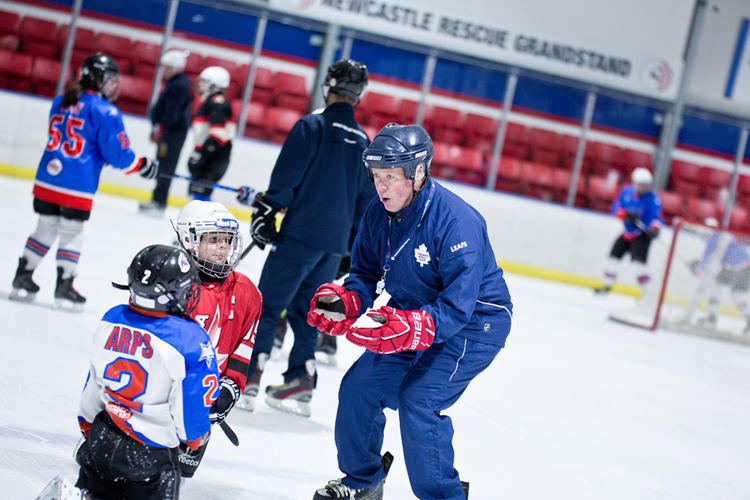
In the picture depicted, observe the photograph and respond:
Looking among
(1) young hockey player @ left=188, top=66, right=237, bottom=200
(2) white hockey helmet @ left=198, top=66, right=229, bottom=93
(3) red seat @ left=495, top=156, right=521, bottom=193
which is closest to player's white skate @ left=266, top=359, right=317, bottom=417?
(1) young hockey player @ left=188, top=66, right=237, bottom=200

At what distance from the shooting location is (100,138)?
4.46 metres

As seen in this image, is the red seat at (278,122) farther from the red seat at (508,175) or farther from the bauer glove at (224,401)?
the bauer glove at (224,401)

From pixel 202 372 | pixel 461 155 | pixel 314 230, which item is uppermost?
pixel 461 155

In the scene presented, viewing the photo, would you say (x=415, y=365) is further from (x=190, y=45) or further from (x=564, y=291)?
(x=190, y=45)

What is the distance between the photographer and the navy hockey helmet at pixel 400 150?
2422 mm

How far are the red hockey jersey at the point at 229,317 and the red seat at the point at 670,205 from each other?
35.3ft

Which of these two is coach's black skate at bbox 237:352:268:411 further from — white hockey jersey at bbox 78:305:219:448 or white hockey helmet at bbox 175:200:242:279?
white hockey jersey at bbox 78:305:219:448

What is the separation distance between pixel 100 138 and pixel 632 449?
3086 millimetres

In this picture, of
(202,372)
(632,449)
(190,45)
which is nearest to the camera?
(202,372)

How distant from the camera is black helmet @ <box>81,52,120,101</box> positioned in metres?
4.42

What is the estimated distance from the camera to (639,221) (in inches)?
377

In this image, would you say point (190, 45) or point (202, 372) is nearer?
point (202, 372)

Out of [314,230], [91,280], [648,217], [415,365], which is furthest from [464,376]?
[648,217]

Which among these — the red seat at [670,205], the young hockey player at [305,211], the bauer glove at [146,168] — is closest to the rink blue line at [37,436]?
the young hockey player at [305,211]
